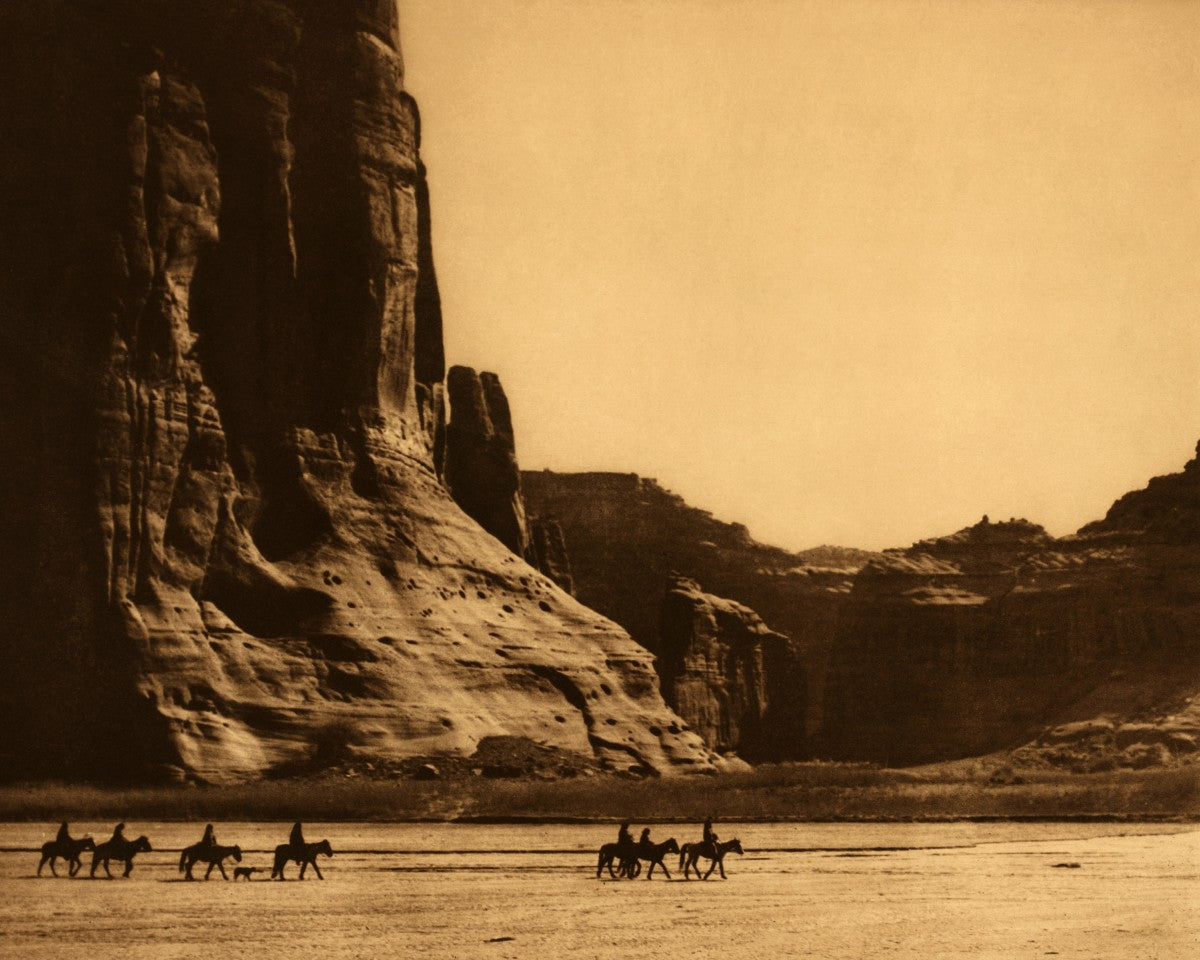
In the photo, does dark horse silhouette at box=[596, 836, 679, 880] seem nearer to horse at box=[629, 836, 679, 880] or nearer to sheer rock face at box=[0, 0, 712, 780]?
horse at box=[629, 836, 679, 880]

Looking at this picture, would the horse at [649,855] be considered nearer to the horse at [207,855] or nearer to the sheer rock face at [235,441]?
the horse at [207,855]

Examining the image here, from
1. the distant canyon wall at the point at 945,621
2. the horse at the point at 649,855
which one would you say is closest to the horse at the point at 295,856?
the horse at the point at 649,855

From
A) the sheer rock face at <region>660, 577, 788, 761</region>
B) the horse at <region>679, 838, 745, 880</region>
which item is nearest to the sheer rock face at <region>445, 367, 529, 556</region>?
the sheer rock face at <region>660, 577, 788, 761</region>

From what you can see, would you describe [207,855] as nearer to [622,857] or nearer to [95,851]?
[95,851]

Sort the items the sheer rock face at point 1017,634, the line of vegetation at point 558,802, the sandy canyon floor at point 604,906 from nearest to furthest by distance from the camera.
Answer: the sandy canyon floor at point 604,906 → the line of vegetation at point 558,802 → the sheer rock face at point 1017,634

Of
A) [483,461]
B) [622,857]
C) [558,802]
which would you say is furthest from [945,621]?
[622,857]

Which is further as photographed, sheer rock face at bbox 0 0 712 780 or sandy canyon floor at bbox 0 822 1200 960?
sheer rock face at bbox 0 0 712 780
